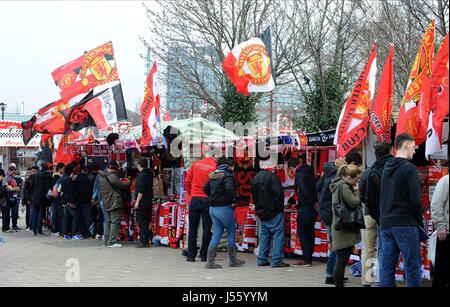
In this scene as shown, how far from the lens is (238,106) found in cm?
2430

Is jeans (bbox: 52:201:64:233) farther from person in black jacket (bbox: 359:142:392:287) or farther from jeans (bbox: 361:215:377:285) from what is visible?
person in black jacket (bbox: 359:142:392:287)

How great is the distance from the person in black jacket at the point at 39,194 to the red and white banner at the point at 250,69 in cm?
706

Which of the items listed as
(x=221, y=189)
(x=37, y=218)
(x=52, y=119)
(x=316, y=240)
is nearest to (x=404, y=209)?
(x=221, y=189)

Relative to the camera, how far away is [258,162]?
13.2 meters

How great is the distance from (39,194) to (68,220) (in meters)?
1.37

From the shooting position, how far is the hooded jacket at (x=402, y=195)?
7.47m

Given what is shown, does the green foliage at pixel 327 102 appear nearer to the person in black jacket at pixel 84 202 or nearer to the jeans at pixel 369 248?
the person in black jacket at pixel 84 202

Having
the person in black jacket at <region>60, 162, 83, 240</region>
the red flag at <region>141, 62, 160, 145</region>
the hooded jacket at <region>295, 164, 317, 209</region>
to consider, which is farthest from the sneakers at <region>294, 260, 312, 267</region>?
the person in black jacket at <region>60, 162, 83, 240</region>

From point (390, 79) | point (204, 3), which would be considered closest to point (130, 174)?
point (390, 79)

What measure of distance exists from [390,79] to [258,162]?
13.5 ft

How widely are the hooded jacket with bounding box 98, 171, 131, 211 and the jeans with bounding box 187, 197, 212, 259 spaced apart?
284 centimetres

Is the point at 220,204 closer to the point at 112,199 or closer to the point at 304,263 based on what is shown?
the point at 304,263

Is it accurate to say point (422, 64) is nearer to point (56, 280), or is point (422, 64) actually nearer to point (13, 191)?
point (56, 280)

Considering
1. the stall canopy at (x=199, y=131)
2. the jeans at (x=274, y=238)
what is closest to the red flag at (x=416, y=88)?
the jeans at (x=274, y=238)
